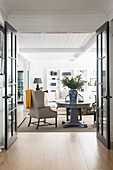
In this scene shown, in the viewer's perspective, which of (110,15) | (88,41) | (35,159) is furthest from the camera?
(88,41)

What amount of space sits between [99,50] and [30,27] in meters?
1.46

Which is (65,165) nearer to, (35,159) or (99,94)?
(35,159)

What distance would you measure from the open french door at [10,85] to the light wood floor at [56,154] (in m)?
0.27

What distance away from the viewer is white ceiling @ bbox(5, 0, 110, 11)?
4109mm

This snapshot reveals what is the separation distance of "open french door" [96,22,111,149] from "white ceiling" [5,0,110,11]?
414 mm

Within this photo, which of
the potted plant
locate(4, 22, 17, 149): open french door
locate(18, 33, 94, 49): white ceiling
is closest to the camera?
locate(4, 22, 17, 149): open french door

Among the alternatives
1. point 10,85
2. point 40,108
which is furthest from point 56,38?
point 10,85

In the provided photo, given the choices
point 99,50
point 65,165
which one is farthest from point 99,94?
point 65,165

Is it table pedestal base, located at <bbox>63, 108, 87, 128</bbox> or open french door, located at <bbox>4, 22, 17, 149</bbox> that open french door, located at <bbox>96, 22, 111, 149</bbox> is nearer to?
open french door, located at <bbox>4, 22, 17, 149</bbox>

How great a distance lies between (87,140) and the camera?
4809mm

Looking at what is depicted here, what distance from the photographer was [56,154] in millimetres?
3867

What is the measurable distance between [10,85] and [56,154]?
1.51m

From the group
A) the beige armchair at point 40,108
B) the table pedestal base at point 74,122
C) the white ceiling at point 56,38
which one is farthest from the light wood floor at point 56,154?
the white ceiling at point 56,38

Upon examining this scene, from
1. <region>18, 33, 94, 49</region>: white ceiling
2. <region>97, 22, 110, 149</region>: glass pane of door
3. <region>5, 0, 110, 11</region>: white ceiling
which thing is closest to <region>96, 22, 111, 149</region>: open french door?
<region>97, 22, 110, 149</region>: glass pane of door
